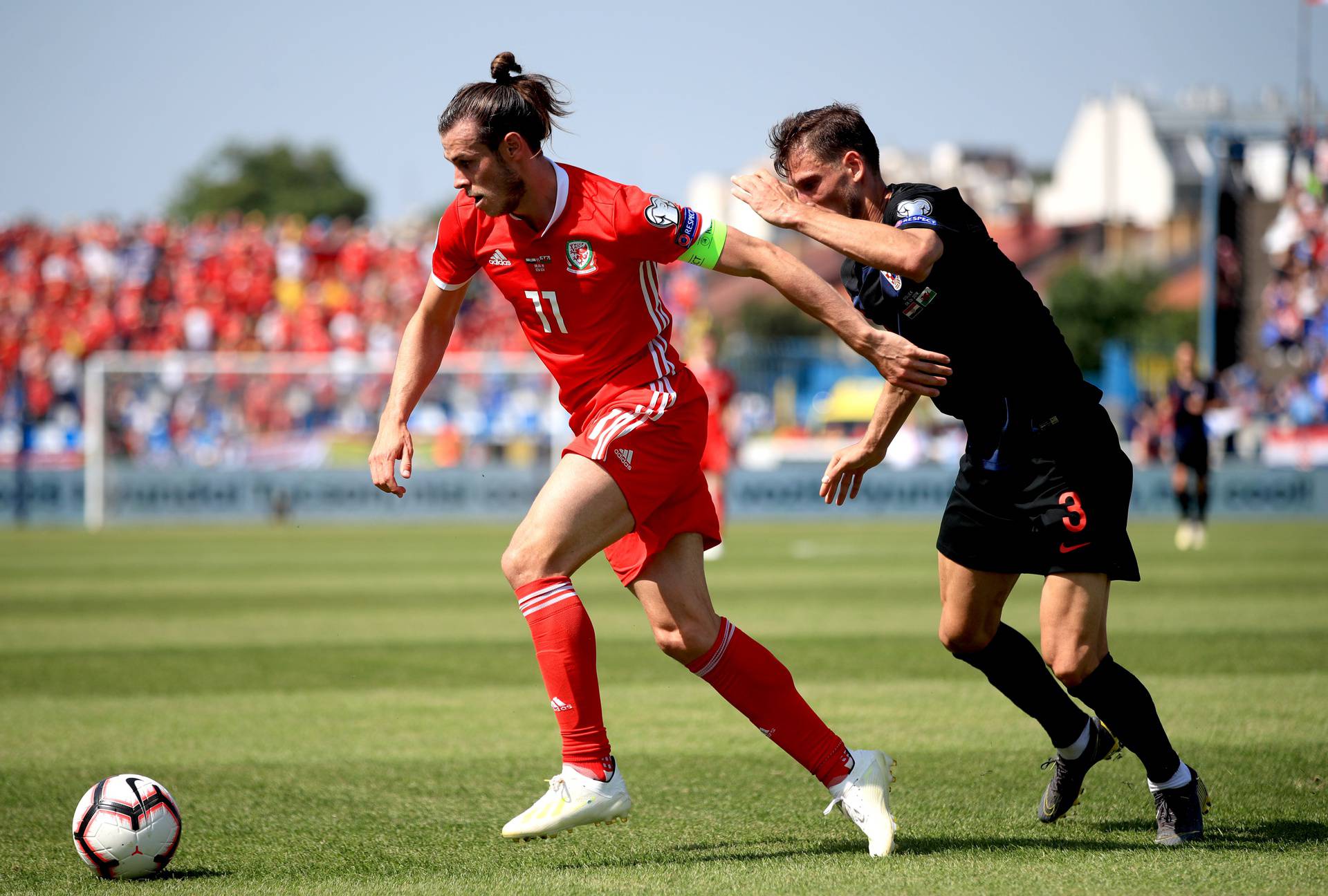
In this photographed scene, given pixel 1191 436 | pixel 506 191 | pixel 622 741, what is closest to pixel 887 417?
pixel 506 191

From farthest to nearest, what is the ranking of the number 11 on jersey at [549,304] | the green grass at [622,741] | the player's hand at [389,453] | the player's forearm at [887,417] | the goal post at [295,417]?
1. the goal post at [295,417]
2. the player's hand at [389,453]
3. the player's forearm at [887,417]
4. the number 11 on jersey at [549,304]
5. the green grass at [622,741]

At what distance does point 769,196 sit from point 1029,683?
1.94m

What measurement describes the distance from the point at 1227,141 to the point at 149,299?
22.6m

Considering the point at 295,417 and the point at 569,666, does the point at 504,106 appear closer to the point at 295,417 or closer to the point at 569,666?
the point at 569,666

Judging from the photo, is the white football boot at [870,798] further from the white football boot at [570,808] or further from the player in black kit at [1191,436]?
the player in black kit at [1191,436]

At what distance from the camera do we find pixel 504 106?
4.30 metres

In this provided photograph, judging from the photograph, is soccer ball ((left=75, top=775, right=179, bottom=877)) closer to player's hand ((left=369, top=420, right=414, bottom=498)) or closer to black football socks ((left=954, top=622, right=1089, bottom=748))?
player's hand ((left=369, top=420, right=414, bottom=498))

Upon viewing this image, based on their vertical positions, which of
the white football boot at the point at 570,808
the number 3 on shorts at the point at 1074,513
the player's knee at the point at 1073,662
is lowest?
the white football boot at the point at 570,808

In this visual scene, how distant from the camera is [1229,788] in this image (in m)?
5.37

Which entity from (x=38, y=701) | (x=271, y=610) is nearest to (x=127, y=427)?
(x=271, y=610)

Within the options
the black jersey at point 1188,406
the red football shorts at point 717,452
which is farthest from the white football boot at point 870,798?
the black jersey at point 1188,406

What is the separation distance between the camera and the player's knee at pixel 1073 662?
4465mm

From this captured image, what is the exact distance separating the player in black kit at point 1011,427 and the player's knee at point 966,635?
0.43ft

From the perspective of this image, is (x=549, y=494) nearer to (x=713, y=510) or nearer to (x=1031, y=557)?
(x=713, y=510)
